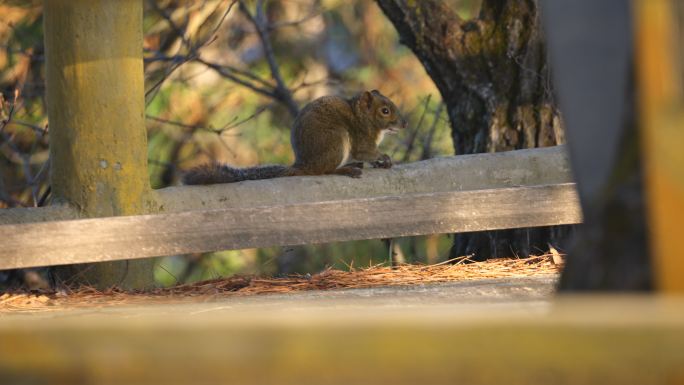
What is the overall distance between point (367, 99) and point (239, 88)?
15.9 ft

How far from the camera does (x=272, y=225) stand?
493 centimetres

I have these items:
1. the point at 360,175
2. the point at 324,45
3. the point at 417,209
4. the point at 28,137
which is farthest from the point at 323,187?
the point at 324,45

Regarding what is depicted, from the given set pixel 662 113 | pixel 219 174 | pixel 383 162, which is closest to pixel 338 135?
pixel 383 162

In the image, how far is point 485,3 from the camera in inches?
283

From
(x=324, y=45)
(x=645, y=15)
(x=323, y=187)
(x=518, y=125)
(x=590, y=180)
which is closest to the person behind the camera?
(x=645, y=15)

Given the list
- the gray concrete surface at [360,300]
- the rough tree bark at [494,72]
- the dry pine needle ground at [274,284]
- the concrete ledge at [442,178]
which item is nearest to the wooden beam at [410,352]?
the gray concrete surface at [360,300]

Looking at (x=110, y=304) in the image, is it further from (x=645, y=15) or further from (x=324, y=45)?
(x=324, y=45)

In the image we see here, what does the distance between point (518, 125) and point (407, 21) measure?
1036mm

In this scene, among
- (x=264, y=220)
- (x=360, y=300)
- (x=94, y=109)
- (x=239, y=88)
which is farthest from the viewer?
(x=239, y=88)

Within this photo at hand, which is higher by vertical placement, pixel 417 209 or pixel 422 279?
pixel 417 209

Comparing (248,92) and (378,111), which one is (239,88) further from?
(378,111)

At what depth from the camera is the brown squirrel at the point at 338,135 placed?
6.93 metres

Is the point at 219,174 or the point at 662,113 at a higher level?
the point at 219,174

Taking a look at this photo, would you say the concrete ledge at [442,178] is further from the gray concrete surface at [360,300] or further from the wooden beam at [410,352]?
the wooden beam at [410,352]
